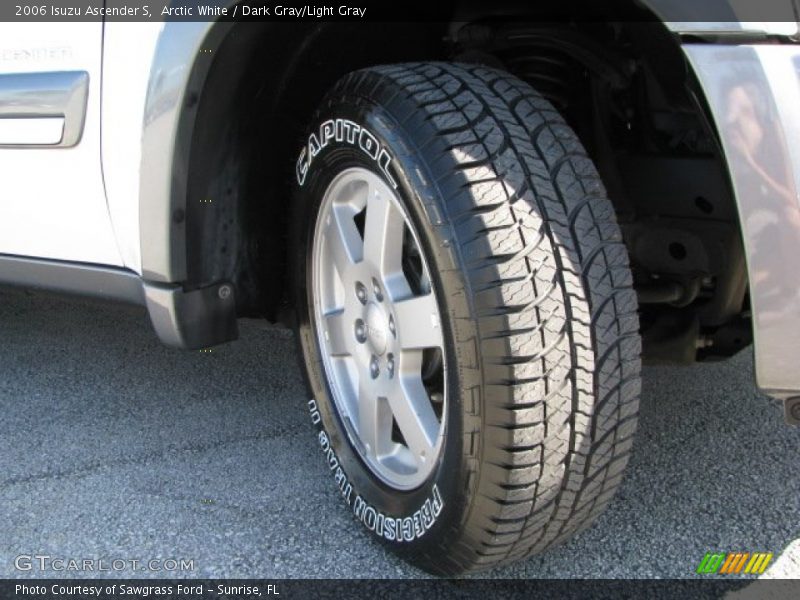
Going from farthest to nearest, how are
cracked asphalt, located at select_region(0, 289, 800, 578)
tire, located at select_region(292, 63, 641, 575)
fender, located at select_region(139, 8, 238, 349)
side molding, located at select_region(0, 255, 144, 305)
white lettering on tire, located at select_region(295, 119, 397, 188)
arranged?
side molding, located at select_region(0, 255, 144, 305), cracked asphalt, located at select_region(0, 289, 800, 578), fender, located at select_region(139, 8, 238, 349), white lettering on tire, located at select_region(295, 119, 397, 188), tire, located at select_region(292, 63, 641, 575)

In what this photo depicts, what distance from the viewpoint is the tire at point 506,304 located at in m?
1.52

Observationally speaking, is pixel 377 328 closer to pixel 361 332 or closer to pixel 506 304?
pixel 361 332

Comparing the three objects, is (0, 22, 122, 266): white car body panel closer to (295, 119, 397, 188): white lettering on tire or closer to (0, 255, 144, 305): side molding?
(0, 255, 144, 305): side molding

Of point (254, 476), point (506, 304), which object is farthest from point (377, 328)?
point (254, 476)

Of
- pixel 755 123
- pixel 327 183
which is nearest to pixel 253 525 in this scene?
pixel 327 183

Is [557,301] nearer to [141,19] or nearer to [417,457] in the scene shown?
[417,457]

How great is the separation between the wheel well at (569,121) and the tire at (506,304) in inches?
11.3

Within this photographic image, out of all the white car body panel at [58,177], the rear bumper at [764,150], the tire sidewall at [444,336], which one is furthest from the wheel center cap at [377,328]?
the rear bumper at [764,150]

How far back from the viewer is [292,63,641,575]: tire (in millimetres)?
1520

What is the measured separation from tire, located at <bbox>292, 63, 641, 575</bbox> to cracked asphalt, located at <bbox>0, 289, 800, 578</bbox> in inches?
11.9

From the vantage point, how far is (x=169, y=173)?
1909mm

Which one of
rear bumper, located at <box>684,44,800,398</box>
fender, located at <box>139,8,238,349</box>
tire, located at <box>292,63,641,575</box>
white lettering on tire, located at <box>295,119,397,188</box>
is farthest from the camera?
fender, located at <box>139,8,238,349</box>

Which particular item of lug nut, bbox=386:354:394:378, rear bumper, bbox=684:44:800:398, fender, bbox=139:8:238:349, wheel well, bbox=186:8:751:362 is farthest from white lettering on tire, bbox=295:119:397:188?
rear bumper, bbox=684:44:800:398

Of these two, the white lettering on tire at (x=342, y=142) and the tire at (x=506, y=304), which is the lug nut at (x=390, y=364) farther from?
the white lettering on tire at (x=342, y=142)
